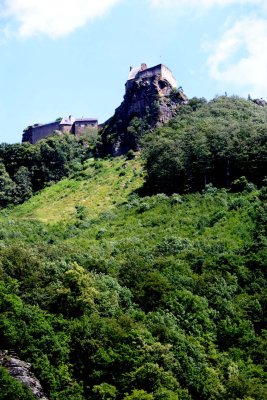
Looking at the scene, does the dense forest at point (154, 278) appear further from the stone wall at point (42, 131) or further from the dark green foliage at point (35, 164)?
the stone wall at point (42, 131)

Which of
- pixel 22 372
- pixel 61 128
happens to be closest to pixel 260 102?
pixel 61 128

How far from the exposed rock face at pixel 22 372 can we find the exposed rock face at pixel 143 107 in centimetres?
7041

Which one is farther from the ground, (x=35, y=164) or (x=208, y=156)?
→ (x=35, y=164)

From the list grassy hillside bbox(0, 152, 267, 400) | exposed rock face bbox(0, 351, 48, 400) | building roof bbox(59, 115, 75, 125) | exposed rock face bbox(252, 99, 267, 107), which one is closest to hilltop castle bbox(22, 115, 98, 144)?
building roof bbox(59, 115, 75, 125)

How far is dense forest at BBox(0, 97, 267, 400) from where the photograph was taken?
46500 millimetres

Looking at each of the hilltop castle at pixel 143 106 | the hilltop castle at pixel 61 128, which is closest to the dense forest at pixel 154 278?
the hilltop castle at pixel 143 106

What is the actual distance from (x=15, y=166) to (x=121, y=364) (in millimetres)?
72851

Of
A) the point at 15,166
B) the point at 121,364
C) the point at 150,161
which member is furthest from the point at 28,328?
the point at 15,166

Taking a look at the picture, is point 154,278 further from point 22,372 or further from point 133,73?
point 133,73

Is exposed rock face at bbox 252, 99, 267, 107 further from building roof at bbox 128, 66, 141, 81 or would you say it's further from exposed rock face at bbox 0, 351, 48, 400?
exposed rock face at bbox 0, 351, 48, 400

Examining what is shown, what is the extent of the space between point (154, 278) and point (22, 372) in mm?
16057

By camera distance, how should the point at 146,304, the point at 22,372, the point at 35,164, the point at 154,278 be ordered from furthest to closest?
1. the point at 35,164
2. the point at 154,278
3. the point at 146,304
4. the point at 22,372

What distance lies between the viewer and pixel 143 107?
4611 inches

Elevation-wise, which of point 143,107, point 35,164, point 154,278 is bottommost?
point 154,278
